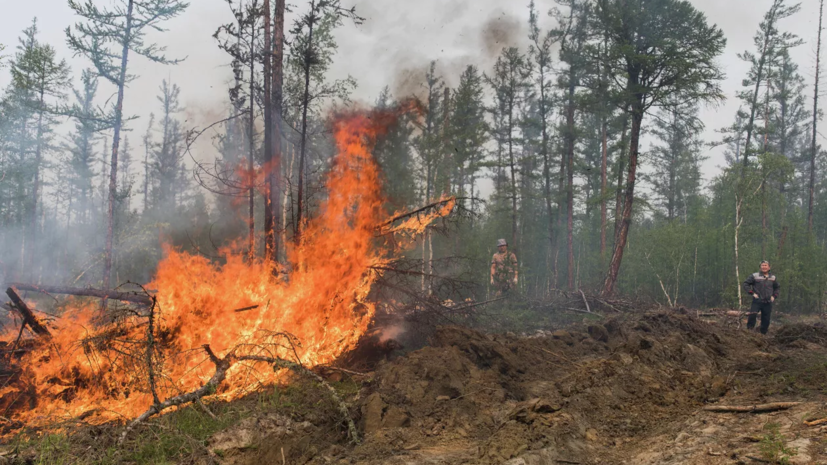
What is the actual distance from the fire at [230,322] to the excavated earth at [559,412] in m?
1.44

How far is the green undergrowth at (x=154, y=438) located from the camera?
4.41 meters

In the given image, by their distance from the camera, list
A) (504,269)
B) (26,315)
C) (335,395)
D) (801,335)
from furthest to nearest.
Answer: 1. (504,269)
2. (801,335)
3. (26,315)
4. (335,395)

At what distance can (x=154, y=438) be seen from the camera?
4887 millimetres

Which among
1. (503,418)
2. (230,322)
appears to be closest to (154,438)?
(230,322)

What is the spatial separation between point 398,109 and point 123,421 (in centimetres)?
769

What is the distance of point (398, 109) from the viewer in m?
10.3

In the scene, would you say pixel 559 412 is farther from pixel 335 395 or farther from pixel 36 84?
pixel 36 84

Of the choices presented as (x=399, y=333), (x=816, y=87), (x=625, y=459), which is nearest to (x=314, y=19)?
(x=399, y=333)

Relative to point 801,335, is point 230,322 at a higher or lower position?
higher

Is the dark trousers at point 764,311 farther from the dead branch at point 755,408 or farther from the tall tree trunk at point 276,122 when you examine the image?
the tall tree trunk at point 276,122

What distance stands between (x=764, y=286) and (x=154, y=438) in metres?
14.6

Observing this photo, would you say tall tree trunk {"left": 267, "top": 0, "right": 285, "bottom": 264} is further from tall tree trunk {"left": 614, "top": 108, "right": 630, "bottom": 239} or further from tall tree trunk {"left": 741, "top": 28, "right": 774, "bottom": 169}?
tall tree trunk {"left": 741, "top": 28, "right": 774, "bottom": 169}

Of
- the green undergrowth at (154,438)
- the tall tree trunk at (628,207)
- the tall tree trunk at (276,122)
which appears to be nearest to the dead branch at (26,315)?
the green undergrowth at (154,438)

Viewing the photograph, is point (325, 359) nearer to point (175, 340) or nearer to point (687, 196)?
point (175, 340)
